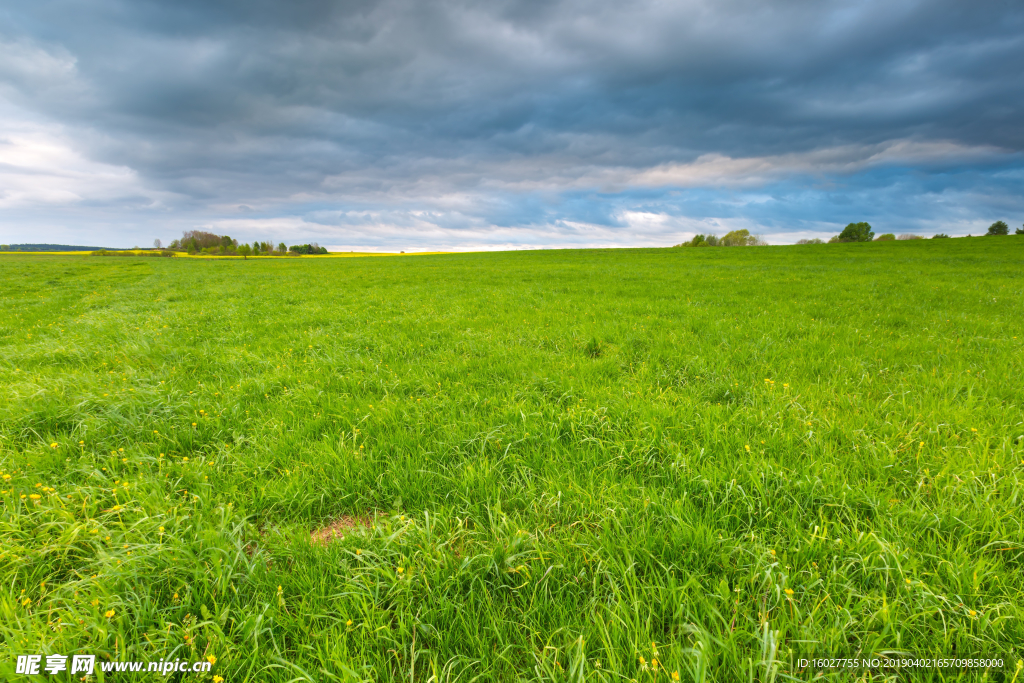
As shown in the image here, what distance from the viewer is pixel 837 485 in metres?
2.84

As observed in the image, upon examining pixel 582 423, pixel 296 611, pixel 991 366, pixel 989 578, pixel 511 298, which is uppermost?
pixel 511 298

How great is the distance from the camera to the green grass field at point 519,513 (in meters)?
1.87

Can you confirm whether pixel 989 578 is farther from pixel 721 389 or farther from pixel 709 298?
pixel 709 298

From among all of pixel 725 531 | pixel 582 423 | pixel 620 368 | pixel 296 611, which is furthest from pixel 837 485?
pixel 296 611

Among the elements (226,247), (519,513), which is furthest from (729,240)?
(226,247)

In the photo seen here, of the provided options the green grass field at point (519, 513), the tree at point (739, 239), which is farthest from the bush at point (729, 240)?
the green grass field at point (519, 513)

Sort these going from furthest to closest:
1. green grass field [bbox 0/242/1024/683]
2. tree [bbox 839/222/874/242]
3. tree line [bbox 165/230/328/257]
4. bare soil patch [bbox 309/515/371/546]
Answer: tree line [bbox 165/230/328/257], tree [bbox 839/222/874/242], bare soil patch [bbox 309/515/371/546], green grass field [bbox 0/242/1024/683]

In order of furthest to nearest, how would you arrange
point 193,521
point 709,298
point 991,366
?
point 709,298
point 991,366
point 193,521

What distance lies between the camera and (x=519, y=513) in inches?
110

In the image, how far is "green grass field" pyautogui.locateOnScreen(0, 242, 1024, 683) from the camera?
187cm

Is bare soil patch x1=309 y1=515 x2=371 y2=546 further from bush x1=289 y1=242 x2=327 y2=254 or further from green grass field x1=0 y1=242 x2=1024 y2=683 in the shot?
bush x1=289 y1=242 x2=327 y2=254

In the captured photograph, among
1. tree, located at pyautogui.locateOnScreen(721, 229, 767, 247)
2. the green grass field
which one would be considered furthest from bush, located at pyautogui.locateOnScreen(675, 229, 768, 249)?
the green grass field

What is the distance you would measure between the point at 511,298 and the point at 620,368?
7.34 metres

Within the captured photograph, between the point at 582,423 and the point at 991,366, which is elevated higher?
the point at 991,366
